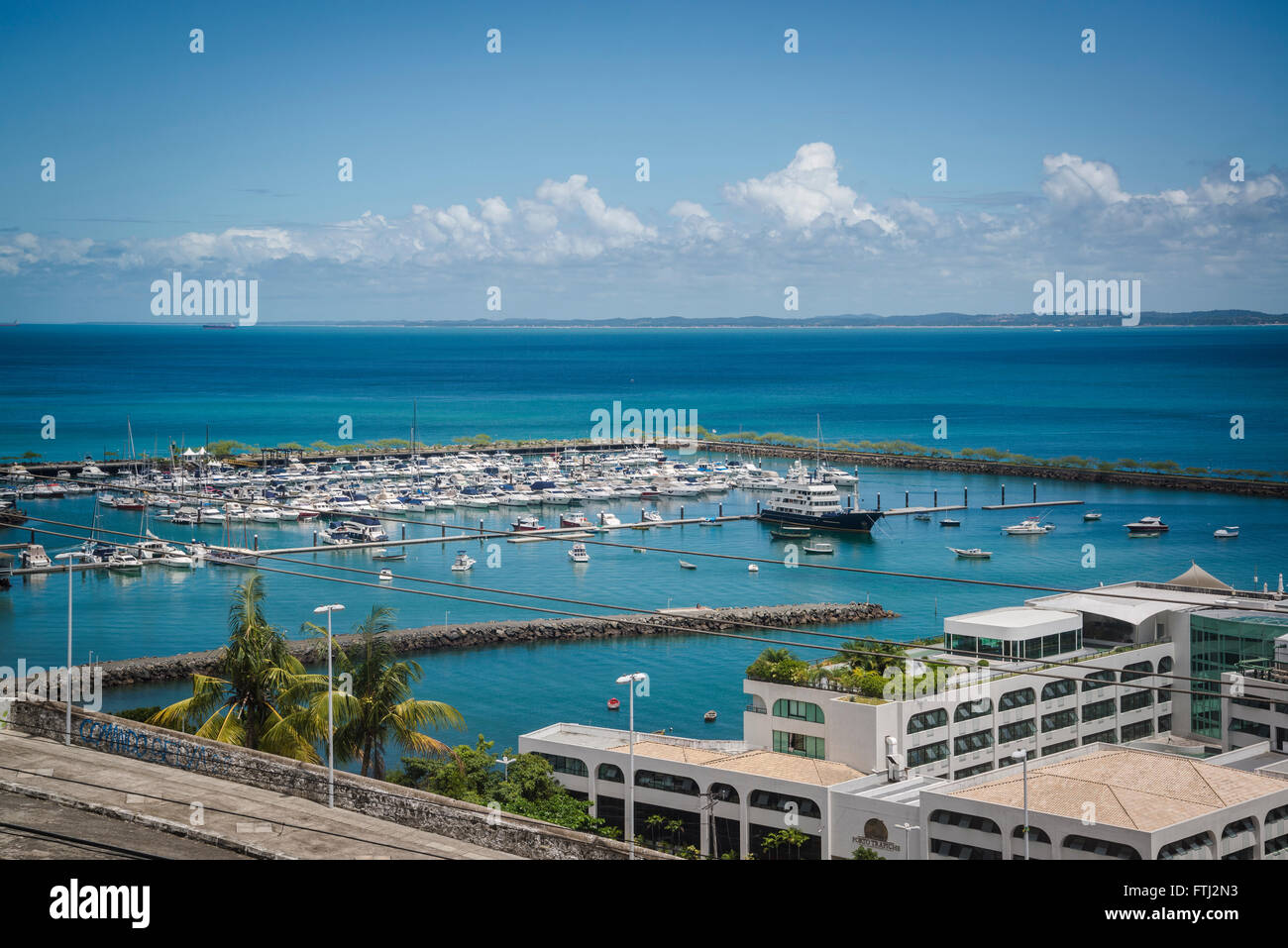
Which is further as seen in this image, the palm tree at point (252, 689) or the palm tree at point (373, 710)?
the palm tree at point (373, 710)

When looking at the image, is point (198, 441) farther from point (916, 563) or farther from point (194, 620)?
point (916, 563)

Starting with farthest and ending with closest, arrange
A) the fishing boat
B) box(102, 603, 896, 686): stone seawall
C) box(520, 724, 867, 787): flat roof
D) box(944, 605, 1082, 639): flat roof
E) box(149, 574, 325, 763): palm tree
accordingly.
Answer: the fishing boat, box(102, 603, 896, 686): stone seawall, box(944, 605, 1082, 639): flat roof, box(520, 724, 867, 787): flat roof, box(149, 574, 325, 763): palm tree

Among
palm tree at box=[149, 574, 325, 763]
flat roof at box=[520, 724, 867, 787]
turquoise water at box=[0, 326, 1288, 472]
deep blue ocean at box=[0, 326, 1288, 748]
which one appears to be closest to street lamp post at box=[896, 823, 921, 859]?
flat roof at box=[520, 724, 867, 787]

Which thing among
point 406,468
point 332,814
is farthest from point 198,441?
point 332,814

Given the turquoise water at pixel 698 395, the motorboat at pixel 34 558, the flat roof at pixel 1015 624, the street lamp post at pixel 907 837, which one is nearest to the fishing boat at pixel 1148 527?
the turquoise water at pixel 698 395

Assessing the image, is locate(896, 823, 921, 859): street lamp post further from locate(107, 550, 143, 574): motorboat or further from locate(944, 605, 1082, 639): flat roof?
locate(107, 550, 143, 574): motorboat

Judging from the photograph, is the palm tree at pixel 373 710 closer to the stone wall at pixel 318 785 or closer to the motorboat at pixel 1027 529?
the stone wall at pixel 318 785
